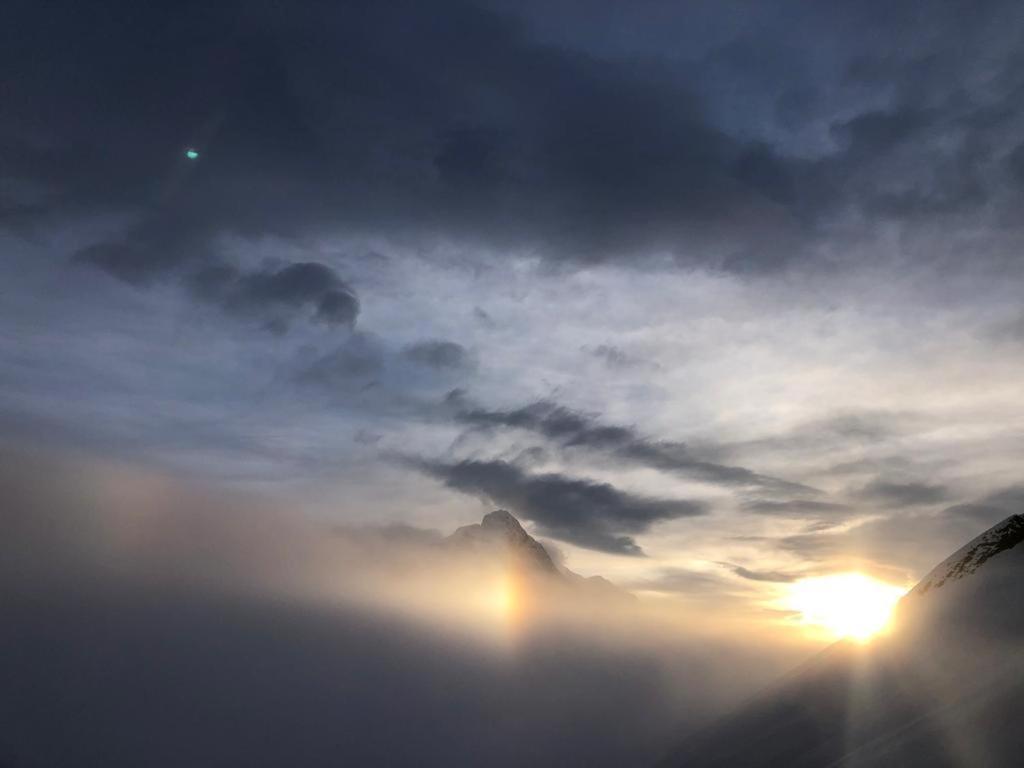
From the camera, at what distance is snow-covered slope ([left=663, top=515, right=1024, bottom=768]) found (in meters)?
27.3

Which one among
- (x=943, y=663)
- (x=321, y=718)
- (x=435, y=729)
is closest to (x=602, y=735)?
(x=435, y=729)

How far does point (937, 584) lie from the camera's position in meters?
54.2

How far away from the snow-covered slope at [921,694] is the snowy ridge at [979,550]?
11 centimetres

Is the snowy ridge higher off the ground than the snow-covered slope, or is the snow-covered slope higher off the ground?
Answer: the snowy ridge

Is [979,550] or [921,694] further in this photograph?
[979,550]

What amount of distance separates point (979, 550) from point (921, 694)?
21868 millimetres

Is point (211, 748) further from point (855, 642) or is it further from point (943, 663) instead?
point (943, 663)

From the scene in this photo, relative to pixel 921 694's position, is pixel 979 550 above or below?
above

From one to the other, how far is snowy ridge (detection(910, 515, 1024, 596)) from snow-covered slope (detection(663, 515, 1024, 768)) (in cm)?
11

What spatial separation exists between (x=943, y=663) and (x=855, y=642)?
709 inches

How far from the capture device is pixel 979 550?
52125 mm

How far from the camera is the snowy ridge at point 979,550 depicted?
50406mm

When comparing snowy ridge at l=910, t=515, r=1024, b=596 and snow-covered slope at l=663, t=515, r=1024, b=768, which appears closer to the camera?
snow-covered slope at l=663, t=515, r=1024, b=768

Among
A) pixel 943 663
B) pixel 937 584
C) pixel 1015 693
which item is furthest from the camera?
pixel 937 584
